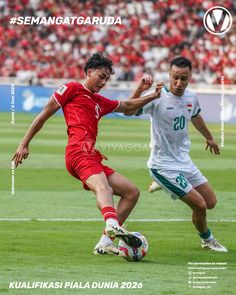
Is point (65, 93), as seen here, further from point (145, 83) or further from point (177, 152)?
point (177, 152)

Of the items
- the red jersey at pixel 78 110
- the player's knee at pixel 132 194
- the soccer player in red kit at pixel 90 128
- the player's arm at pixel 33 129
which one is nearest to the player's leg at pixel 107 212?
the soccer player in red kit at pixel 90 128

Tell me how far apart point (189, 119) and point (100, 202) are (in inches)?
72.3

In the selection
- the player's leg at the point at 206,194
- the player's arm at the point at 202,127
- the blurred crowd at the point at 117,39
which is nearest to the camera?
the player's leg at the point at 206,194

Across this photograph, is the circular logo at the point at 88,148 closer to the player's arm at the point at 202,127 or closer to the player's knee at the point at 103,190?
the player's knee at the point at 103,190

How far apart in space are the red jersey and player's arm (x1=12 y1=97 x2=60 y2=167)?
0.12m

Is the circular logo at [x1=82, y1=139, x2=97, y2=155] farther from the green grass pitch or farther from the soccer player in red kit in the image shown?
the green grass pitch

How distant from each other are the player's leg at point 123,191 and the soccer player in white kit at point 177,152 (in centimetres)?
62

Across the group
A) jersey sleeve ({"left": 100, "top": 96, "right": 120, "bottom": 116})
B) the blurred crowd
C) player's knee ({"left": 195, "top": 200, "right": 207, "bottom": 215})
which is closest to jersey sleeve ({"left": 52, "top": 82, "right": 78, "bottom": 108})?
jersey sleeve ({"left": 100, "top": 96, "right": 120, "bottom": 116})

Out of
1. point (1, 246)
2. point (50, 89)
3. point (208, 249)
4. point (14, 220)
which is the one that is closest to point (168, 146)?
point (208, 249)

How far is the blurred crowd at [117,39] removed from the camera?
3791 cm

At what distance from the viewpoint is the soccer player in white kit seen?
11.1 m

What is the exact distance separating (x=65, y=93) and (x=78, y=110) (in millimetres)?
221

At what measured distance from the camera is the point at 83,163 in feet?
34.2


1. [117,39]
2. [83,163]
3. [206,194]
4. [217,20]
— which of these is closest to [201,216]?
[206,194]
